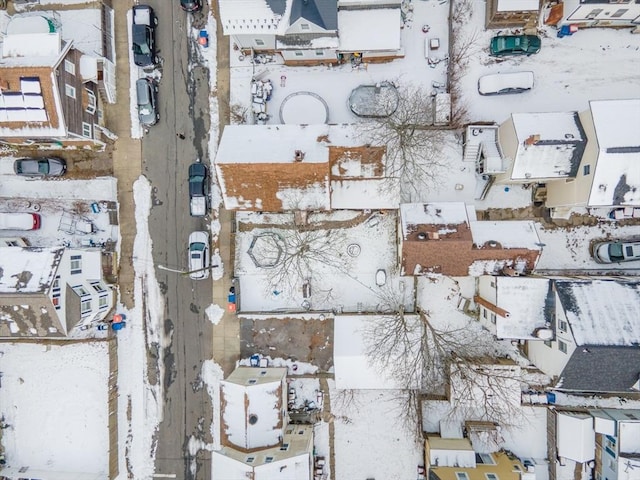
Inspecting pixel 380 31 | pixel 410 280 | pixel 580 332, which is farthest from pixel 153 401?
pixel 380 31

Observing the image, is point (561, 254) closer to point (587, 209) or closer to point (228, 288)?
point (587, 209)

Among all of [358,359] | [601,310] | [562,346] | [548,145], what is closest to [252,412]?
[358,359]

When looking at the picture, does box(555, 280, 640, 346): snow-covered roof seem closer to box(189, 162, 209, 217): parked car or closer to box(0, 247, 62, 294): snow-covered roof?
box(189, 162, 209, 217): parked car

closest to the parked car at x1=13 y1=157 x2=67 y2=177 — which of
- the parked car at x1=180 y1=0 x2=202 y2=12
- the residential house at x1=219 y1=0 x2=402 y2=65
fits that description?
the parked car at x1=180 y1=0 x2=202 y2=12

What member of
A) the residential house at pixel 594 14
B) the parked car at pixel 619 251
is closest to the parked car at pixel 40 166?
the residential house at pixel 594 14

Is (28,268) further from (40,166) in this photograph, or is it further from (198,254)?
(198,254)

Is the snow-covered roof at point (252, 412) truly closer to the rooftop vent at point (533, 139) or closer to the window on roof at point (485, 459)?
the window on roof at point (485, 459)
